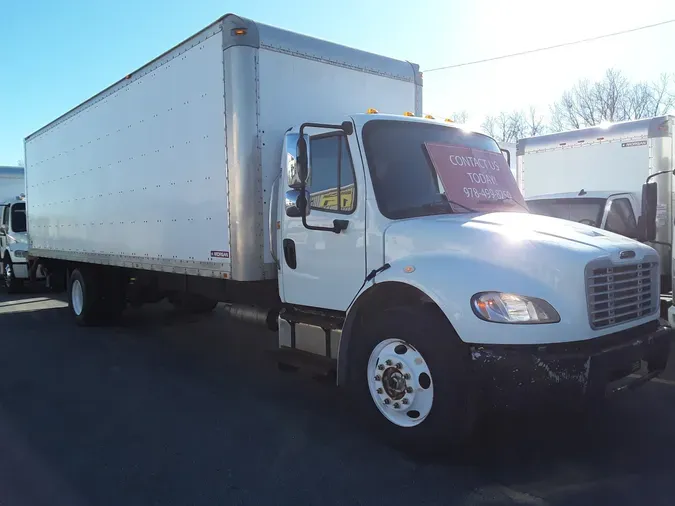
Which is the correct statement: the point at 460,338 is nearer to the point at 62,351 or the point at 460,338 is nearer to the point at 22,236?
the point at 62,351

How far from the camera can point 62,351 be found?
25.9ft

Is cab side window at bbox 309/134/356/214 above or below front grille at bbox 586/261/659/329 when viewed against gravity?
above

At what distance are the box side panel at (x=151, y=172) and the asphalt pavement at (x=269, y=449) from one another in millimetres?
1428

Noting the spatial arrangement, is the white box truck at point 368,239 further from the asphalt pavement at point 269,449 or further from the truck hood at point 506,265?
the asphalt pavement at point 269,449

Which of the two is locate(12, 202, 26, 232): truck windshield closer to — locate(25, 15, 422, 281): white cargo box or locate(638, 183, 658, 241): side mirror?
locate(25, 15, 422, 281): white cargo box

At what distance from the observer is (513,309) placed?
143 inches

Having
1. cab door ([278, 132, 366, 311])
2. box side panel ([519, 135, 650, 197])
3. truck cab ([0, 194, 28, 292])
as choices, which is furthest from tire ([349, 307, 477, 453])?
truck cab ([0, 194, 28, 292])

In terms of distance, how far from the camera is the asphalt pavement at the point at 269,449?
3609mm

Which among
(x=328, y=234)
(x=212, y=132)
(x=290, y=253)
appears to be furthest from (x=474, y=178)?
(x=212, y=132)

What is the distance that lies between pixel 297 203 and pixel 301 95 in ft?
5.32

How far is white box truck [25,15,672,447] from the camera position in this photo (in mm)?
3656

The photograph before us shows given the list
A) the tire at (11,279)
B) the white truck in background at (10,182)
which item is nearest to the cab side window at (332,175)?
the tire at (11,279)

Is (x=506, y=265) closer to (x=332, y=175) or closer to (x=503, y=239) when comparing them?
(x=503, y=239)

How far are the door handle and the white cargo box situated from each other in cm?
32
